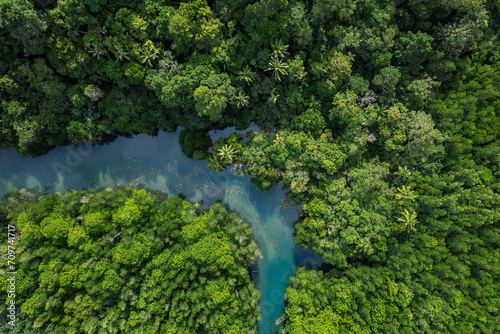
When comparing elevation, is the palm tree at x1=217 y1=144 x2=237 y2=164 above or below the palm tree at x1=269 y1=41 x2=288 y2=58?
below

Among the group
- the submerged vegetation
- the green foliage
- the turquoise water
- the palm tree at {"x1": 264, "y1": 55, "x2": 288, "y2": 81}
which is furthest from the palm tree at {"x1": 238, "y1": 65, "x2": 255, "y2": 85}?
the green foliage

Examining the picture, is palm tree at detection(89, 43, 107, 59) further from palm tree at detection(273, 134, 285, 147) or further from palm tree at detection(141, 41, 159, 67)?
palm tree at detection(273, 134, 285, 147)

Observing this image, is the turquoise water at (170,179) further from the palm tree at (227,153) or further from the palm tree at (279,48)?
the palm tree at (279,48)

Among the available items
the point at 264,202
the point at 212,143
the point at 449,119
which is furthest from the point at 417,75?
the point at 212,143

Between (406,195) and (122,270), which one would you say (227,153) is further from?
(406,195)

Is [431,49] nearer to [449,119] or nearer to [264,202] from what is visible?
[449,119]
